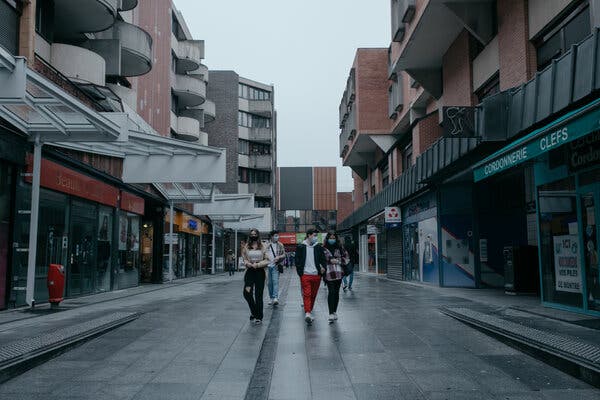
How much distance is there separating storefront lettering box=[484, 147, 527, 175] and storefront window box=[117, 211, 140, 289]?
42.0ft

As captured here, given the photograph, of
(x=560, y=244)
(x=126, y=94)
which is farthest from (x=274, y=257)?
(x=126, y=94)

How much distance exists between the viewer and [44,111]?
11.1 m

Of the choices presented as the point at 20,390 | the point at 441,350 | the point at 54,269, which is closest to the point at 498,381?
the point at 441,350

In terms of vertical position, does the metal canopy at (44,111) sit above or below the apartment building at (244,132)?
below

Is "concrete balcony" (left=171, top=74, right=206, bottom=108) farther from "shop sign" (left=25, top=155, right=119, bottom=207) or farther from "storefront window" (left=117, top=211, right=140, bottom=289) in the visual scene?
"shop sign" (left=25, top=155, right=119, bottom=207)

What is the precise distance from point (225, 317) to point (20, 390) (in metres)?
5.59

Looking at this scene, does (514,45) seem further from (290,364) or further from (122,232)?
(122,232)

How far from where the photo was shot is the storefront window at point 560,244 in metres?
10.7

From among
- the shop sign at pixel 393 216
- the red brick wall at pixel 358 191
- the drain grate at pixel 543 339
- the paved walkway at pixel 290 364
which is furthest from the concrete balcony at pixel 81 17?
the red brick wall at pixel 358 191

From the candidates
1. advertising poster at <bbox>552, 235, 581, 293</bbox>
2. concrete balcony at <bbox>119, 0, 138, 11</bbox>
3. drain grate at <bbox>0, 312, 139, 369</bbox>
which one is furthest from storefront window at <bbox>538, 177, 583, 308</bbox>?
concrete balcony at <bbox>119, 0, 138, 11</bbox>

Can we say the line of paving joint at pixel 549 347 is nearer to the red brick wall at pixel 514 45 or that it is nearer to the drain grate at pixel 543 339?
the drain grate at pixel 543 339

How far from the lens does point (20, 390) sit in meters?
5.47

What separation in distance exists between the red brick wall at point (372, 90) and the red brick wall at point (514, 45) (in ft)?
54.2

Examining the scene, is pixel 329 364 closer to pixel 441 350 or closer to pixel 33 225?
pixel 441 350
